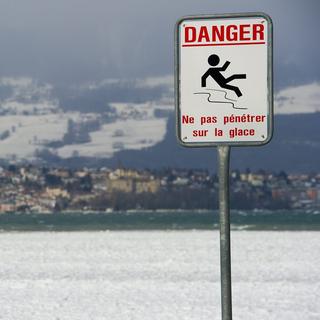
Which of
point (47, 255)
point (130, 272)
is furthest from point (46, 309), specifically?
point (47, 255)

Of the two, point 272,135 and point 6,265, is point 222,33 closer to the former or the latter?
point 272,135

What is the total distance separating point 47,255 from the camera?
→ 81.8 feet

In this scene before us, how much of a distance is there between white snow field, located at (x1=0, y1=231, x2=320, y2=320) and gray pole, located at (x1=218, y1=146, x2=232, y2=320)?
7.68 meters

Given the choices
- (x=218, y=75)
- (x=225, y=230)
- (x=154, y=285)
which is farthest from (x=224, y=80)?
(x=154, y=285)

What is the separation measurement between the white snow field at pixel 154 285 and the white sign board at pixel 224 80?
780 cm

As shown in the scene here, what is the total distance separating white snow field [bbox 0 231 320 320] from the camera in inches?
470

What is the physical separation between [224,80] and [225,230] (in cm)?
66

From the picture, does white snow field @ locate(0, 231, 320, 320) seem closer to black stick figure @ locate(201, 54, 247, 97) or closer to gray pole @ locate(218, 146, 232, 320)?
gray pole @ locate(218, 146, 232, 320)

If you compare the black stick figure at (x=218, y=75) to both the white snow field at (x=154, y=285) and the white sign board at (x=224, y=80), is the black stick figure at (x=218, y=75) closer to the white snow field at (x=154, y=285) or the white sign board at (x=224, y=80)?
the white sign board at (x=224, y=80)

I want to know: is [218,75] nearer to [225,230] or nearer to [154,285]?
[225,230]

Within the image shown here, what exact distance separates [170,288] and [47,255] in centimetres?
1048

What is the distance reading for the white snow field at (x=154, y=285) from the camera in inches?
470

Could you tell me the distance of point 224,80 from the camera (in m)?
3.76

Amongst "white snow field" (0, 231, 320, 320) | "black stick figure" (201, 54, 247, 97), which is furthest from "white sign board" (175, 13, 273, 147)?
"white snow field" (0, 231, 320, 320)
